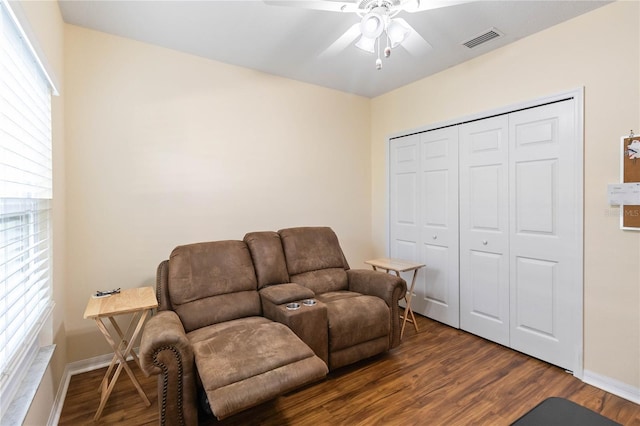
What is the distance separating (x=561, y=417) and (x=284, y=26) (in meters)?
2.82

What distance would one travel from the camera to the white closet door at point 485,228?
2.79m

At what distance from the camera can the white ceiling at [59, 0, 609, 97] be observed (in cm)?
217

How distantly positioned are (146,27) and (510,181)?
128 inches

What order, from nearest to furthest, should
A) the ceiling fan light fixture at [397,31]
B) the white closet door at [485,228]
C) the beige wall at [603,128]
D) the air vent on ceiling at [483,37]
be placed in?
the ceiling fan light fixture at [397,31] → the beige wall at [603,128] → the air vent on ceiling at [483,37] → the white closet door at [485,228]

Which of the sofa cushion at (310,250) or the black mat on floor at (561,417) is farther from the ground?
the sofa cushion at (310,250)

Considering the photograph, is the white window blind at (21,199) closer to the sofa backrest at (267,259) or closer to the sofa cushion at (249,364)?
the sofa cushion at (249,364)

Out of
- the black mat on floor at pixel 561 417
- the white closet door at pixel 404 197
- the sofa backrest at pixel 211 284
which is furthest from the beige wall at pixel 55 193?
the white closet door at pixel 404 197

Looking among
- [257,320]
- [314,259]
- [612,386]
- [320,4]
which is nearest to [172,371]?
[257,320]

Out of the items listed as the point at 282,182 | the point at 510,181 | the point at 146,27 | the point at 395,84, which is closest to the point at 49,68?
the point at 146,27

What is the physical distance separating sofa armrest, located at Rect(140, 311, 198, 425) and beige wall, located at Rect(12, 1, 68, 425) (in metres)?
0.55

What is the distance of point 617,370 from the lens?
214 cm

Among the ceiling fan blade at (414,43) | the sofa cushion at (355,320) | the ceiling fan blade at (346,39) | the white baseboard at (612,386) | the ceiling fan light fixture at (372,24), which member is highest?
the ceiling fan blade at (346,39)

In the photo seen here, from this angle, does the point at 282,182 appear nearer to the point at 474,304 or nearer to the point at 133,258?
the point at 133,258

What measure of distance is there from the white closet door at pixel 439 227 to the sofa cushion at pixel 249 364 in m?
1.98
